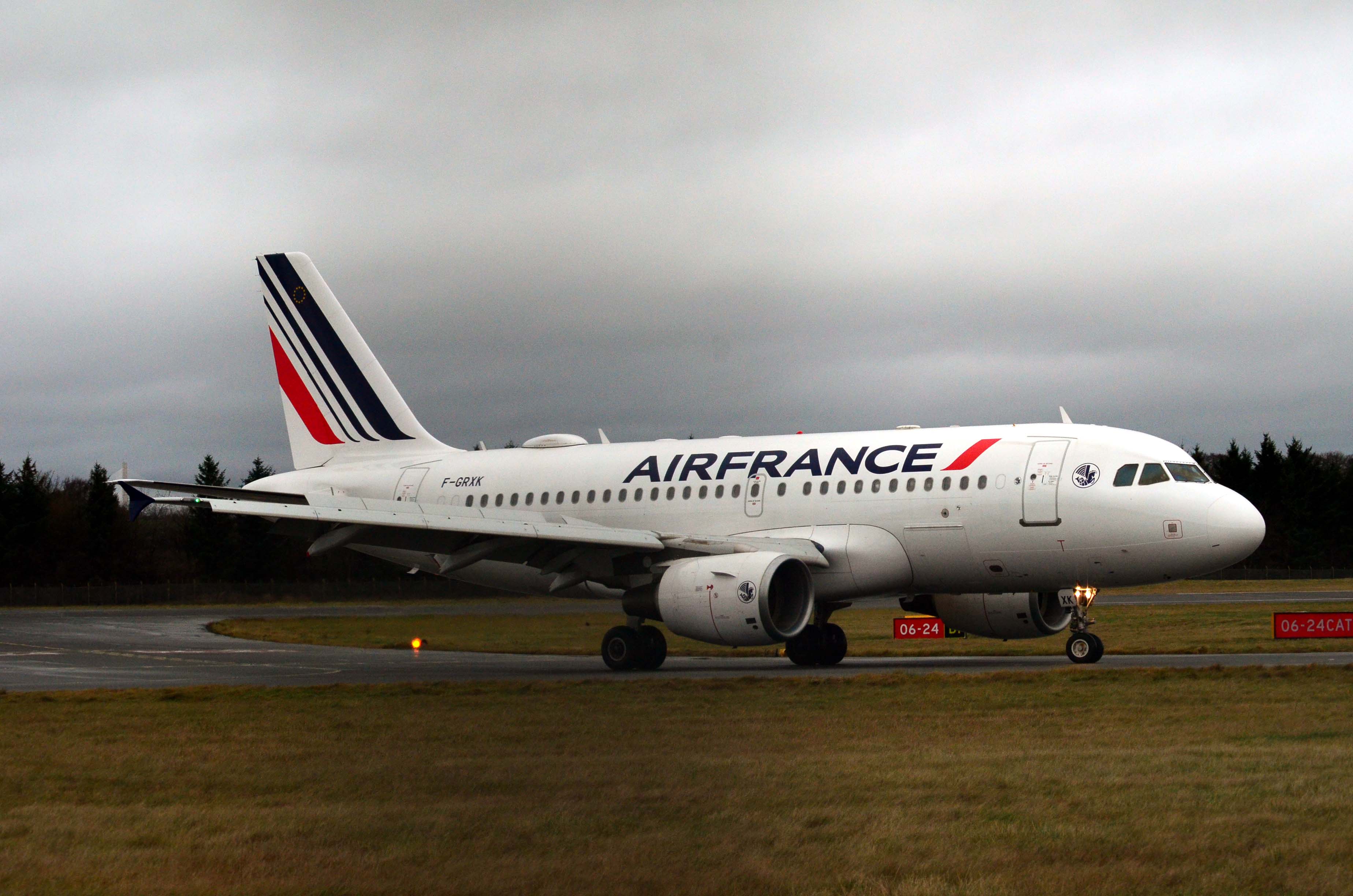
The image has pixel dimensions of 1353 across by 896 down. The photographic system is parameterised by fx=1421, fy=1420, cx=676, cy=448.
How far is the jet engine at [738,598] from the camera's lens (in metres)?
24.6

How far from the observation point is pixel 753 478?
93.5ft

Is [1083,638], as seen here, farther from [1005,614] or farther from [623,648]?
[623,648]

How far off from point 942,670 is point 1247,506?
608 cm

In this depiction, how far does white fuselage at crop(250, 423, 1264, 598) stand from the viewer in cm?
2475

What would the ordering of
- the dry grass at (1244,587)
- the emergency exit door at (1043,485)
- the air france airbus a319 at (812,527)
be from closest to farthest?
the air france airbus a319 at (812,527)
the emergency exit door at (1043,485)
the dry grass at (1244,587)

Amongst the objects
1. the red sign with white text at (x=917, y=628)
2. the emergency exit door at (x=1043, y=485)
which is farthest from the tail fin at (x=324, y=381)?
the emergency exit door at (x=1043, y=485)

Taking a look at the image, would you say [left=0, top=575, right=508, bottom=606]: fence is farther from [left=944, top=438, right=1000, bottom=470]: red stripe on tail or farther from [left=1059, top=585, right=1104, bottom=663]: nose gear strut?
[left=1059, top=585, right=1104, bottom=663]: nose gear strut

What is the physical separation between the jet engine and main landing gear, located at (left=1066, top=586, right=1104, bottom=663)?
187 inches

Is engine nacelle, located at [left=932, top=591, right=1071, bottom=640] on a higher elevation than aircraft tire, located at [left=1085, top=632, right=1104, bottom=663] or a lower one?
higher

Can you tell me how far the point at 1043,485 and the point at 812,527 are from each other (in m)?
4.49

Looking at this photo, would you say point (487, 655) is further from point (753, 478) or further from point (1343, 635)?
point (1343, 635)

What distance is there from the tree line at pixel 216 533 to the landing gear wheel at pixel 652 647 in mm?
6705

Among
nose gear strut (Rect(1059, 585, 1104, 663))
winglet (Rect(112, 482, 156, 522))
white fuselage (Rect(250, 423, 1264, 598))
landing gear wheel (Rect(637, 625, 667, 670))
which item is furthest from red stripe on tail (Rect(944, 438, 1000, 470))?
winglet (Rect(112, 482, 156, 522))

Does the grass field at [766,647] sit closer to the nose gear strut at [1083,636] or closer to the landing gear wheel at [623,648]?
the landing gear wheel at [623,648]
